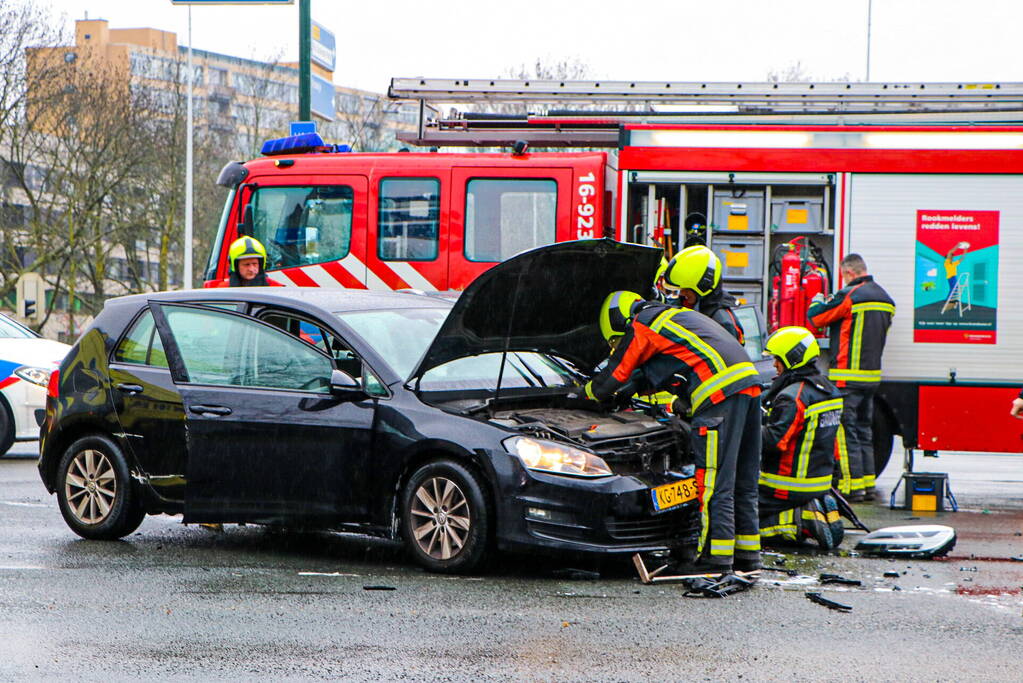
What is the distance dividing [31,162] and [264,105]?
12964 millimetres

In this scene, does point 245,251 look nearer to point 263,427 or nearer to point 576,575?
point 263,427

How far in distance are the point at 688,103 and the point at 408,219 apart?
2.87 m

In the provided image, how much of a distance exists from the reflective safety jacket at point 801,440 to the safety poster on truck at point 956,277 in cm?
363

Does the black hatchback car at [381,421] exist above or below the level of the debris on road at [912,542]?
above

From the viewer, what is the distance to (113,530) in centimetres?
860

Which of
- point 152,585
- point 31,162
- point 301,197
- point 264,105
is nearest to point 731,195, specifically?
point 301,197

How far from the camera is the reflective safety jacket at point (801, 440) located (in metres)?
8.60

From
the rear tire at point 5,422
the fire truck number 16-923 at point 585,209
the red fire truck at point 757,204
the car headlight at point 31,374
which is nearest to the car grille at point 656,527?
A: the red fire truck at point 757,204

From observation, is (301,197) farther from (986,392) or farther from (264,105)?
(264,105)

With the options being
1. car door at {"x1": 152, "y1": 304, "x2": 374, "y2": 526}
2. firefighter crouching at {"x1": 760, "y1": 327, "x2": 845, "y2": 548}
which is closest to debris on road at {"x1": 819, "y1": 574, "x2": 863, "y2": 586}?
firefighter crouching at {"x1": 760, "y1": 327, "x2": 845, "y2": 548}

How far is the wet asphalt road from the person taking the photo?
18.2ft

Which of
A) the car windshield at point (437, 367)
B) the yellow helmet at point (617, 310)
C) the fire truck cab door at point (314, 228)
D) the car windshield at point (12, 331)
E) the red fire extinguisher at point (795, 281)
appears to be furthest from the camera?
the car windshield at point (12, 331)

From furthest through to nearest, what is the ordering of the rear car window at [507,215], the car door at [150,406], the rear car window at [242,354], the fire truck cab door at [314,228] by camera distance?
the fire truck cab door at [314,228] < the rear car window at [507,215] < the car door at [150,406] < the rear car window at [242,354]

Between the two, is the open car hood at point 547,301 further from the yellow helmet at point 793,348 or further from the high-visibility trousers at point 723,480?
the high-visibility trousers at point 723,480
